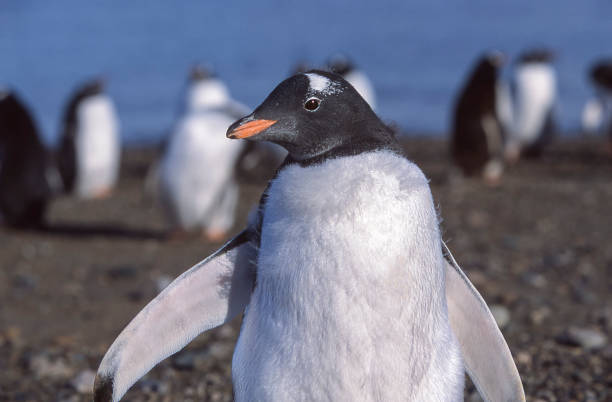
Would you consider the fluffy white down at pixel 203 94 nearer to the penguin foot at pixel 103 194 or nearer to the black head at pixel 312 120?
the penguin foot at pixel 103 194

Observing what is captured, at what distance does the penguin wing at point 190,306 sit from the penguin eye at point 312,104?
1.77 feet

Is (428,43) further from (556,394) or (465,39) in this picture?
(556,394)

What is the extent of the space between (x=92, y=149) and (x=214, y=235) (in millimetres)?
4904

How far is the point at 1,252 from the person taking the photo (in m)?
7.05

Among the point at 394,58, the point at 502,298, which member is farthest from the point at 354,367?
the point at 394,58

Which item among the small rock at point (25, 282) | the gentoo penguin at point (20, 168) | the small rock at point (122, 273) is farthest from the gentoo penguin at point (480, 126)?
the small rock at point (25, 282)

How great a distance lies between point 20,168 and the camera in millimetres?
8914

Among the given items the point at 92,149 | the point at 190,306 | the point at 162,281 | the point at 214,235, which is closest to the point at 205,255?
the point at 214,235

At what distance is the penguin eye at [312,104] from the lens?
2322 millimetres

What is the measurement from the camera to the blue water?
22.3 metres

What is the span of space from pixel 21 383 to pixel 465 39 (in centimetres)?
3475

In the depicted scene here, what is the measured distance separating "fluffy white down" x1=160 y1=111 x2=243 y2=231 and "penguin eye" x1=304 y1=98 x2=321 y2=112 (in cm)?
519

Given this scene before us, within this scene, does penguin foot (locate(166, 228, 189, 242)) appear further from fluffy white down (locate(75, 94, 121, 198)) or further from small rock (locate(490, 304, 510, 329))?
fluffy white down (locate(75, 94, 121, 198))

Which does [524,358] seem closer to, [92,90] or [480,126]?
[480,126]
